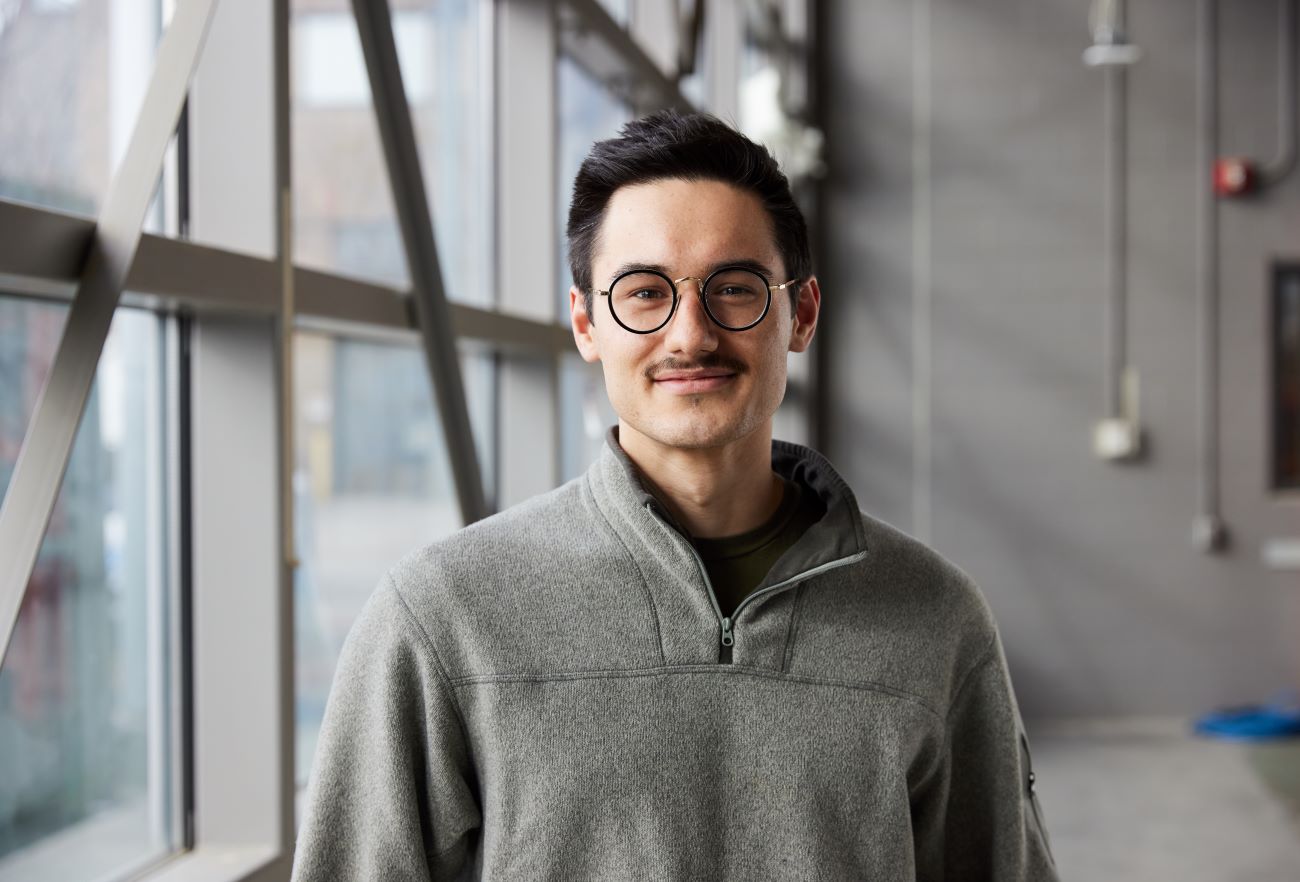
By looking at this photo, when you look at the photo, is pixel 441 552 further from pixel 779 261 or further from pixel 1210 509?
pixel 1210 509

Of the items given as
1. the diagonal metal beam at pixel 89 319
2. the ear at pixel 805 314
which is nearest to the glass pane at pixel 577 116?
the diagonal metal beam at pixel 89 319

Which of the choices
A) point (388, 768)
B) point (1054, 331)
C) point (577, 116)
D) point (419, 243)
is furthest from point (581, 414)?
point (1054, 331)

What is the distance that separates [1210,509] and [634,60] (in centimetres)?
372

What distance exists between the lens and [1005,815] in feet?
4.17

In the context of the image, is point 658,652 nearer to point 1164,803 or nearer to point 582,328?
point 582,328

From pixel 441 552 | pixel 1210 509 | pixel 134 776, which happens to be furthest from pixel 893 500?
pixel 441 552

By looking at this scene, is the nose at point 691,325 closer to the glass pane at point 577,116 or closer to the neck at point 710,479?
the neck at point 710,479

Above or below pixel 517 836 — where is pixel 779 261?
above

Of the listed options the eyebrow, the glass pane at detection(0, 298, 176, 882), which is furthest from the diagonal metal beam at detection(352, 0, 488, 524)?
the eyebrow

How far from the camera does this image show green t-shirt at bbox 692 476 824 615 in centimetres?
122

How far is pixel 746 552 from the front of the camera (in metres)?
1.25

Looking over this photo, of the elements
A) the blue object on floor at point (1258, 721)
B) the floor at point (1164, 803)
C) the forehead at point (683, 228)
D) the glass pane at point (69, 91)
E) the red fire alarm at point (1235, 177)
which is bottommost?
the floor at point (1164, 803)

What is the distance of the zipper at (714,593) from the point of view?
116 centimetres

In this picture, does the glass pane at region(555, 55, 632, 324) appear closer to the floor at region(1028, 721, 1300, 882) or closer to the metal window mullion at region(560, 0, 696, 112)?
the metal window mullion at region(560, 0, 696, 112)
